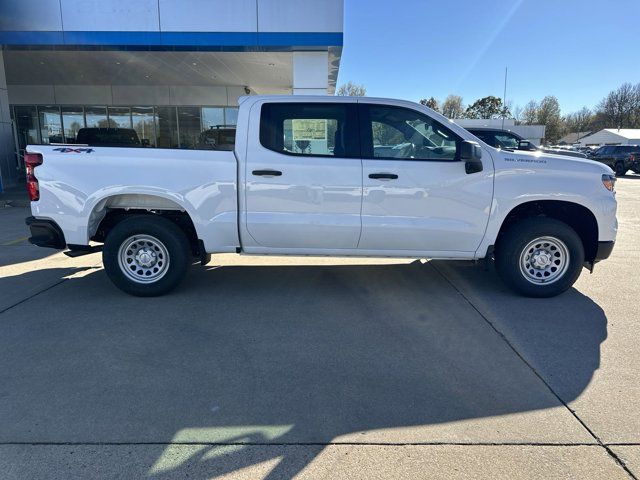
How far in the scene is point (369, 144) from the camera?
4867mm

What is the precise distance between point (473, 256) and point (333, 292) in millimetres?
1629

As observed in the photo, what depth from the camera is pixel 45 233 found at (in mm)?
4961

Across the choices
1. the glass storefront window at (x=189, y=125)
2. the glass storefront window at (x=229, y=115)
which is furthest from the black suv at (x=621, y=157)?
the glass storefront window at (x=189, y=125)

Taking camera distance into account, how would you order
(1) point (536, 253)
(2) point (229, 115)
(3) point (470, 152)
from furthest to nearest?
(2) point (229, 115)
(1) point (536, 253)
(3) point (470, 152)

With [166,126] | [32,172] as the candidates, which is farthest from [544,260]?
[166,126]

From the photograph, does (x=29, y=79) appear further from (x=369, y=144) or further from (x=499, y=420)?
(x=499, y=420)

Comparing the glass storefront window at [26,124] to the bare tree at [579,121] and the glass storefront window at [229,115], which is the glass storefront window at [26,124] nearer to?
the glass storefront window at [229,115]

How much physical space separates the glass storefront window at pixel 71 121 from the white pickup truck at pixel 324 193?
20.6 m

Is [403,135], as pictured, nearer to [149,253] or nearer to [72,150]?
[149,253]

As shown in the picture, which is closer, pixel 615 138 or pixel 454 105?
pixel 615 138

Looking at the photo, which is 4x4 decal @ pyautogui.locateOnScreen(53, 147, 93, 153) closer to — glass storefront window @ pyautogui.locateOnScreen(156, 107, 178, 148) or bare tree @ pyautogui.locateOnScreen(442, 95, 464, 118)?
glass storefront window @ pyautogui.locateOnScreen(156, 107, 178, 148)

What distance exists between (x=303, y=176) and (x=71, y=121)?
22446 mm

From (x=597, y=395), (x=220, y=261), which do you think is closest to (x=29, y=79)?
→ (x=220, y=261)

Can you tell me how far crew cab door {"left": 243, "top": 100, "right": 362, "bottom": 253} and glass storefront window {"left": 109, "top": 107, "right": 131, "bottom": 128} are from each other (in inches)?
806
